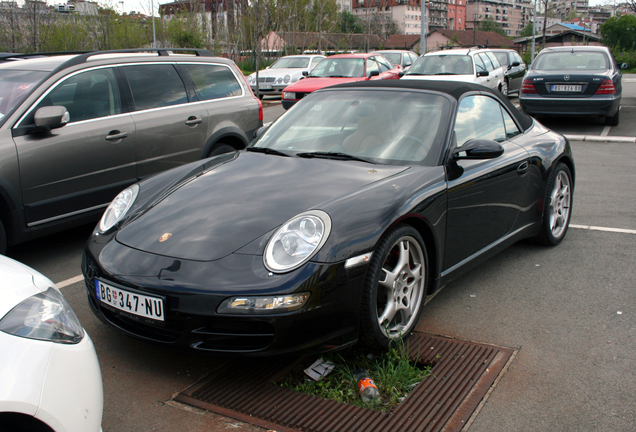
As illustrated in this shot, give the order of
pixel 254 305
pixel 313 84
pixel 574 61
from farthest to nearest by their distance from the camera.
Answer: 1. pixel 313 84
2. pixel 574 61
3. pixel 254 305

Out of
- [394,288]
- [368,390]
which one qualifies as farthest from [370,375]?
[394,288]

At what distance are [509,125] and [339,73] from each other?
38.3ft

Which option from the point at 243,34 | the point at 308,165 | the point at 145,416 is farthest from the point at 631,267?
the point at 243,34

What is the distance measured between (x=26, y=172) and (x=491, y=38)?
103 metres

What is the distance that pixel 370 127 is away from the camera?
12.9 ft

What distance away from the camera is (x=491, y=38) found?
323 ft

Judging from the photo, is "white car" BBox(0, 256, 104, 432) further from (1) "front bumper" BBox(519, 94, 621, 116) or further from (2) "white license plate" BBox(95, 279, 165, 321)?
(1) "front bumper" BBox(519, 94, 621, 116)

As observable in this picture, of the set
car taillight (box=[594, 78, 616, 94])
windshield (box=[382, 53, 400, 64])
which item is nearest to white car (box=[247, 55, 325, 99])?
windshield (box=[382, 53, 400, 64])

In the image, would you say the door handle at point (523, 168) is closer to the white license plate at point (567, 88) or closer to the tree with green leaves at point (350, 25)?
the white license plate at point (567, 88)

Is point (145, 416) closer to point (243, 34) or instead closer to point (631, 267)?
point (631, 267)

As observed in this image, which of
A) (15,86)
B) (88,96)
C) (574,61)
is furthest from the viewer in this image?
(574,61)

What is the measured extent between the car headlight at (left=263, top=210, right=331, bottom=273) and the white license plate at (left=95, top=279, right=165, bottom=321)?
0.55 m

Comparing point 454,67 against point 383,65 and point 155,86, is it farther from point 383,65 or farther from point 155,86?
point 155,86

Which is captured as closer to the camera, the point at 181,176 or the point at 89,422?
the point at 89,422
